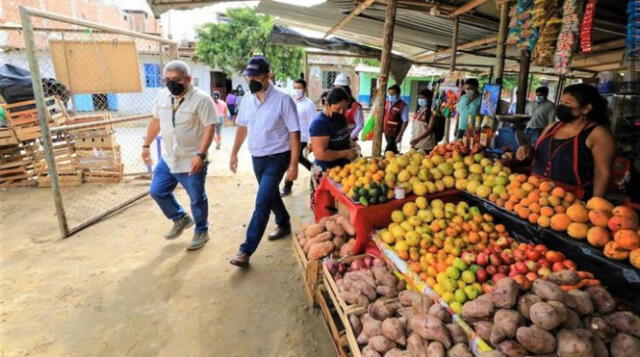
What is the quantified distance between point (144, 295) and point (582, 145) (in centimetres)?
396

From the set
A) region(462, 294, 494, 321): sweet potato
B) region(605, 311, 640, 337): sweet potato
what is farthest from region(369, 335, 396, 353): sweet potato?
region(605, 311, 640, 337): sweet potato

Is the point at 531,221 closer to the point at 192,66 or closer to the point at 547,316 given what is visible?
the point at 547,316

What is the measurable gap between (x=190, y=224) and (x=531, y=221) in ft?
12.4

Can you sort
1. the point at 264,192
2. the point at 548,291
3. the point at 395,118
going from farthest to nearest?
the point at 395,118
the point at 264,192
the point at 548,291

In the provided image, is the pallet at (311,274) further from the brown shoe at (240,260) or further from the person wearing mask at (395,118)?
the person wearing mask at (395,118)

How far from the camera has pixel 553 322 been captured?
1453 millimetres

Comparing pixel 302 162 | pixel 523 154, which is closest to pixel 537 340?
pixel 523 154

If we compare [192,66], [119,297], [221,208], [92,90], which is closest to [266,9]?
[92,90]

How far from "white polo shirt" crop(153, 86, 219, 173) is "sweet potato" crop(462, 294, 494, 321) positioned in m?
3.00

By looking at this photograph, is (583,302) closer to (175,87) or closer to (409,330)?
(409,330)

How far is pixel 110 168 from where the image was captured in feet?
22.6

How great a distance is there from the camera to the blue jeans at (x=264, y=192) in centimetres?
358

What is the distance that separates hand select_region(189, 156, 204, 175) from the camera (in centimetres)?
371

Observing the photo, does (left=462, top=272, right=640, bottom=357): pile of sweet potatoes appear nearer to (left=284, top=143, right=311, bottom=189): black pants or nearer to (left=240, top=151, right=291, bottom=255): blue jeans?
(left=240, top=151, right=291, bottom=255): blue jeans
